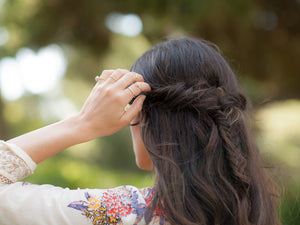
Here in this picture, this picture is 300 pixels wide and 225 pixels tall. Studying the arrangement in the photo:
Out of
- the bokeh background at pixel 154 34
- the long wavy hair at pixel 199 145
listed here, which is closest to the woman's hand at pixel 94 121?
the long wavy hair at pixel 199 145

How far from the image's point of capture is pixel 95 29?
5.36 m

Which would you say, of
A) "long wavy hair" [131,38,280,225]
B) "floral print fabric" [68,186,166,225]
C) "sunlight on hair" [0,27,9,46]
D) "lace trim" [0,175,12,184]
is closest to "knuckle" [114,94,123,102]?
"long wavy hair" [131,38,280,225]

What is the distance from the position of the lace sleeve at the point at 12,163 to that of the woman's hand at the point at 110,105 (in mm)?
201

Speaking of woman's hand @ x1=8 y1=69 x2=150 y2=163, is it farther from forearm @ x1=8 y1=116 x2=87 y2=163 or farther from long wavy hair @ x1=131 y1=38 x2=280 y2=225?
long wavy hair @ x1=131 y1=38 x2=280 y2=225

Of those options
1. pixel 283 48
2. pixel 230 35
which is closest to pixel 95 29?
pixel 230 35

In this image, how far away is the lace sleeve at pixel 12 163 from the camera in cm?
111

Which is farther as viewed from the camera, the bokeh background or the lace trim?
the bokeh background

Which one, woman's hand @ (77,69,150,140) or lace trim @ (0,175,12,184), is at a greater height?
woman's hand @ (77,69,150,140)

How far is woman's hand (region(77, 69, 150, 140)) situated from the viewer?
3.89ft

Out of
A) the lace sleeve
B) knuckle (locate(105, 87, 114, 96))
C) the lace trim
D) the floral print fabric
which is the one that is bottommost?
the floral print fabric

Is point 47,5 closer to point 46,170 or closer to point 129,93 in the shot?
point 46,170

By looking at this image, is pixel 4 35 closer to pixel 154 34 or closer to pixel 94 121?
pixel 154 34

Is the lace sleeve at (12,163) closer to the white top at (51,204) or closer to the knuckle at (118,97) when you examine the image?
the white top at (51,204)

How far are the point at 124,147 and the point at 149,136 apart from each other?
798cm
